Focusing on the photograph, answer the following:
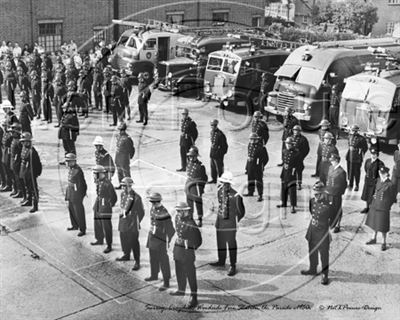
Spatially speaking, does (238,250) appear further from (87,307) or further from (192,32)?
(192,32)

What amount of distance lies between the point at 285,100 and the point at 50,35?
14.8 meters

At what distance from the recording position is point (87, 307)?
8.48 meters

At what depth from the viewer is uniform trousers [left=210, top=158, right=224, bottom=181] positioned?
13.3 metres

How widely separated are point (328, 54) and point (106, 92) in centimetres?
677

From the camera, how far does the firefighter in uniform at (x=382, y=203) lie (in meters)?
10.1

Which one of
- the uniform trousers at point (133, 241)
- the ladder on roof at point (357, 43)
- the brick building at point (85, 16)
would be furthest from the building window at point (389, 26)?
the uniform trousers at point (133, 241)

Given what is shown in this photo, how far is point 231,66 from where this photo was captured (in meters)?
20.4

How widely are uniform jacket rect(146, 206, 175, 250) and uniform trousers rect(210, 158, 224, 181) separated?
4.53 meters

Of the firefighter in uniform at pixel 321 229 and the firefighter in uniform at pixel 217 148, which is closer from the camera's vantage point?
the firefighter in uniform at pixel 321 229

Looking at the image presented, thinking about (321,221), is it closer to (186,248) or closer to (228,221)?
(228,221)

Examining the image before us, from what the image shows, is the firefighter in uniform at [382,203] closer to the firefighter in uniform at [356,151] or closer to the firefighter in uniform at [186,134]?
the firefighter in uniform at [356,151]

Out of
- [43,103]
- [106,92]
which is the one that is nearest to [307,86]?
[106,92]

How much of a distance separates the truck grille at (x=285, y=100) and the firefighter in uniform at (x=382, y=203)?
322 inches

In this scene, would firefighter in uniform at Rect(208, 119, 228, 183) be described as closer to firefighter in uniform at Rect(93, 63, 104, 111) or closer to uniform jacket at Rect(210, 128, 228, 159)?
uniform jacket at Rect(210, 128, 228, 159)
